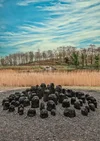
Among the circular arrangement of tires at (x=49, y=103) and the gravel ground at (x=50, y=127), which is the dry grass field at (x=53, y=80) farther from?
the gravel ground at (x=50, y=127)

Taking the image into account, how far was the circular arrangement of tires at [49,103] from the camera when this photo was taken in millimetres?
5855

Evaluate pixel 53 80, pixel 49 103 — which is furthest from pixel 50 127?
pixel 53 80

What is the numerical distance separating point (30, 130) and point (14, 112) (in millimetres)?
1098

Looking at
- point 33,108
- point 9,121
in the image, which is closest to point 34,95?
point 33,108

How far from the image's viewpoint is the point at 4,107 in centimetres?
647

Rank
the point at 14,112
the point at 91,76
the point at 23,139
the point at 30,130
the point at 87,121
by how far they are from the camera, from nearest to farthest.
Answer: the point at 23,139 < the point at 30,130 < the point at 87,121 < the point at 14,112 < the point at 91,76

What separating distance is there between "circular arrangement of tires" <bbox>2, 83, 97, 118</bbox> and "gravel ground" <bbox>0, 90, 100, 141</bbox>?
10cm

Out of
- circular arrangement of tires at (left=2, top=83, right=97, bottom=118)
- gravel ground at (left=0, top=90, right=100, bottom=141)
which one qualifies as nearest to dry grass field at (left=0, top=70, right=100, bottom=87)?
circular arrangement of tires at (left=2, top=83, right=97, bottom=118)

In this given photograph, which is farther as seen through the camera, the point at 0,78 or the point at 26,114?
the point at 0,78

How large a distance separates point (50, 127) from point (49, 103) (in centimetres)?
77

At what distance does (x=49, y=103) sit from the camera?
19.5 ft

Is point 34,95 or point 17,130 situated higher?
point 34,95

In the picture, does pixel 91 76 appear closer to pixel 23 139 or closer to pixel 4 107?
pixel 4 107

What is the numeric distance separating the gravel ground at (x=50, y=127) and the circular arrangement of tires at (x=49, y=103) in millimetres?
103
